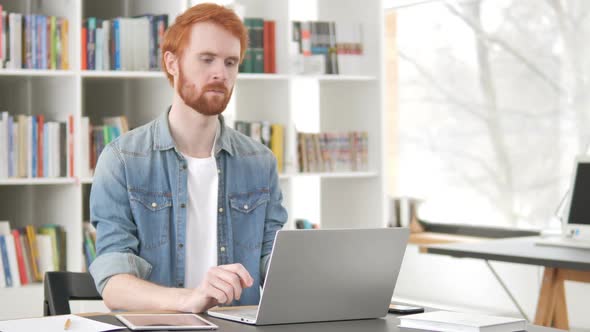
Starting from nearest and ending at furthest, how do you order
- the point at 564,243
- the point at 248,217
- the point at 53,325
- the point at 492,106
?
1. the point at 53,325
2. the point at 248,217
3. the point at 564,243
4. the point at 492,106

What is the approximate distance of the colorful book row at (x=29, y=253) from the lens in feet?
12.6

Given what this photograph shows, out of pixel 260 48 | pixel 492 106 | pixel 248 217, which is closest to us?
pixel 248 217

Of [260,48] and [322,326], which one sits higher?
[260,48]

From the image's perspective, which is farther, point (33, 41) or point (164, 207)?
point (33, 41)

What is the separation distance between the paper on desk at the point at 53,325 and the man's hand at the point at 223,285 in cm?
21

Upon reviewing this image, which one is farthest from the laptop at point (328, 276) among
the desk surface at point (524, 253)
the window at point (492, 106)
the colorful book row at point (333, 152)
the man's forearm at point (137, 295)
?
the window at point (492, 106)

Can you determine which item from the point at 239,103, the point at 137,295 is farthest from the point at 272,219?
the point at 239,103

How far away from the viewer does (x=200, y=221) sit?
2.34 metres

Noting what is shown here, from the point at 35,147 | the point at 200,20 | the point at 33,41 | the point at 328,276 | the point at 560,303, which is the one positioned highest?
the point at 33,41

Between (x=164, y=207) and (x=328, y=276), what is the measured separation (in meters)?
0.67

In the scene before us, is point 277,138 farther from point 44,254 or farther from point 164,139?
point 164,139

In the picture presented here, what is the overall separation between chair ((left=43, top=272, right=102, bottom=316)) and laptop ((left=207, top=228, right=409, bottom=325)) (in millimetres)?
559

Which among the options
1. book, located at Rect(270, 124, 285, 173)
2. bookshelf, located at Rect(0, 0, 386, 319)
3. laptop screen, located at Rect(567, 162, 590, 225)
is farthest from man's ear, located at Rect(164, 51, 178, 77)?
laptop screen, located at Rect(567, 162, 590, 225)

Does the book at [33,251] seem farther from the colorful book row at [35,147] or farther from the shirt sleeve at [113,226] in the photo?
the shirt sleeve at [113,226]
